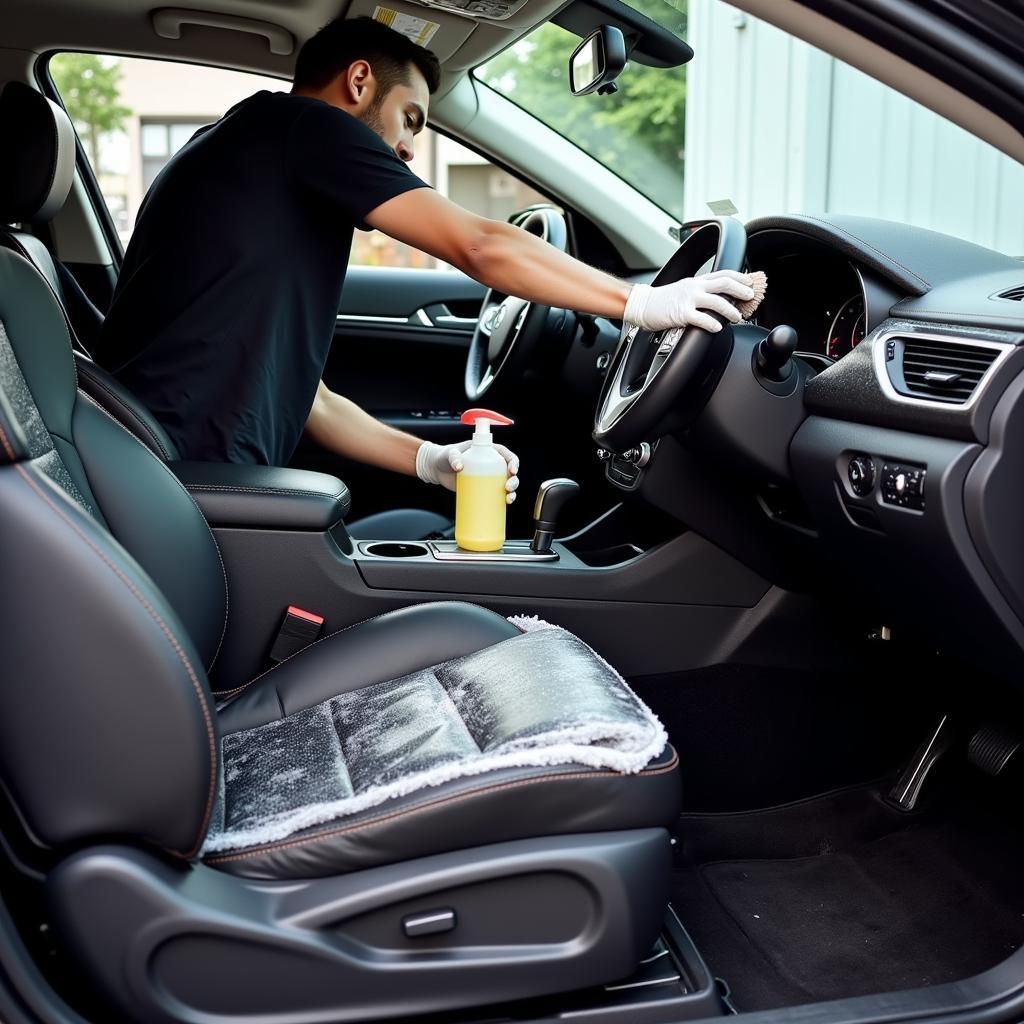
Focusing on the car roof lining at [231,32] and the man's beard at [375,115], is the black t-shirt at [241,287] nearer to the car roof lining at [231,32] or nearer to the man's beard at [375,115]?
the man's beard at [375,115]

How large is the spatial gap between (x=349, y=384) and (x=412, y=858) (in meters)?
2.19

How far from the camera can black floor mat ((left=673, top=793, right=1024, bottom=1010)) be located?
1.60 metres

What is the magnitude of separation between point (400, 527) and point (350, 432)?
0.71 feet

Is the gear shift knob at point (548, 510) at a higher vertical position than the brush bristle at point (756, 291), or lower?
lower

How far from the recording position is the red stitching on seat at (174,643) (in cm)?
108

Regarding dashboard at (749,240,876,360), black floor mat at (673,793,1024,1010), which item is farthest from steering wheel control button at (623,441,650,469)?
black floor mat at (673,793,1024,1010)

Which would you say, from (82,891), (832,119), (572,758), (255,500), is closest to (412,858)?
(572,758)

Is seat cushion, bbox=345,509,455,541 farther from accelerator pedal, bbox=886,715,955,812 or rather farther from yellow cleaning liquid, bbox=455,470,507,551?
accelerator pedal, bbox=886,715,955,812

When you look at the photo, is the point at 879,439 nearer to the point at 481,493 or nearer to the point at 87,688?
the point at 481,493

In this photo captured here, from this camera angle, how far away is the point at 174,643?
1.12m

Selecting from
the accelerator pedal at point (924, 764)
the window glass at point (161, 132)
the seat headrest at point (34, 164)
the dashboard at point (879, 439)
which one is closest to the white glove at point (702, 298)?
the dashboard at point (879, 439)

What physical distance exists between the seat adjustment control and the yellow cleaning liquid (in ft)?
2.75

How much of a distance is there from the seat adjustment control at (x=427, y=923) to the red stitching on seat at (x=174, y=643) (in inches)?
8.4

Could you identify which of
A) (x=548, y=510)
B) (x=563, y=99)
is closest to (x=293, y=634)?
(x=548, y=510)
